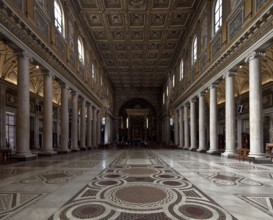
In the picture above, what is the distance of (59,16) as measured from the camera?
1557cm

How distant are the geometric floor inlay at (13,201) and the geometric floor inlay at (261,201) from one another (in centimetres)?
364

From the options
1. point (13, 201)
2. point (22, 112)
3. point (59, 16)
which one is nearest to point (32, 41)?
point (22, 112)

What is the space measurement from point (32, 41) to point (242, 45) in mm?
9964

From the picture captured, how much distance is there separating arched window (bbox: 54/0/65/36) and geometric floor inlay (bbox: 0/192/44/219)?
42.0 feet

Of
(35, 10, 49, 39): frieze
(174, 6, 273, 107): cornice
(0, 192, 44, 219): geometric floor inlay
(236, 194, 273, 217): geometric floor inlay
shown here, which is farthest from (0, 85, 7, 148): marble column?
(236, 194, 273, 217): geometric floor inlay

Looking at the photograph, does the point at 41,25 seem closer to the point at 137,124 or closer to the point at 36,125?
the point at 36,125

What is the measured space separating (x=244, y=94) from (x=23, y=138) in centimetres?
1837

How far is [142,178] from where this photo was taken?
5.89 m

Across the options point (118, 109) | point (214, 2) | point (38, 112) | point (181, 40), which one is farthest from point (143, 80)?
point (214, 2)

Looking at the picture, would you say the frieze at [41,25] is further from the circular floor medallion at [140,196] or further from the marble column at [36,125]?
the marble column at [36,125]

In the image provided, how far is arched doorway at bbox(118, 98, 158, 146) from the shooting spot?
43.3m

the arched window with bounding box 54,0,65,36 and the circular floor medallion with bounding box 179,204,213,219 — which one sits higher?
the arched window with bounding box 54,0,65,36

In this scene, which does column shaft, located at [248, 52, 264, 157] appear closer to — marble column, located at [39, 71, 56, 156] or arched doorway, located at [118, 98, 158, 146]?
marble column, located at [39, 71, 56, 156]

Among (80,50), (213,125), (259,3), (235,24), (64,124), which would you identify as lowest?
(213,125)
